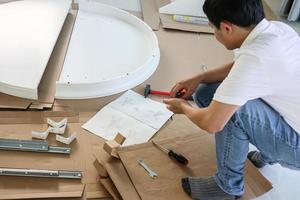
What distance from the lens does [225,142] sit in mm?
1348

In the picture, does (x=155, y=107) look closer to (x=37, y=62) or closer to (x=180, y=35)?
(x=37, y=62)

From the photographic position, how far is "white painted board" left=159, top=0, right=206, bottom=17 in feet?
8.49

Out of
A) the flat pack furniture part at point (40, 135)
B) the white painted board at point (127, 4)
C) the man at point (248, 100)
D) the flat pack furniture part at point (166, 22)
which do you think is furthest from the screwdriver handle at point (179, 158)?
the white painted board at point (127, 4)

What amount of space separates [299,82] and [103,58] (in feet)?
3.82

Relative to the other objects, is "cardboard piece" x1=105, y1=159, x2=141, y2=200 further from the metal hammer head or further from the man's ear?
the man's ear

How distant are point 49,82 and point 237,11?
1.12 metres

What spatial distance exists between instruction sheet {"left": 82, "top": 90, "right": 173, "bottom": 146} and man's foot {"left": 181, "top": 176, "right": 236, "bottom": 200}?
0.34m

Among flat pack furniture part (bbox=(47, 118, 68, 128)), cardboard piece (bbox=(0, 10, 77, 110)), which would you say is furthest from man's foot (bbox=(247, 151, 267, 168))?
cardboard piece (bbox=(0, 10, 77, 110))

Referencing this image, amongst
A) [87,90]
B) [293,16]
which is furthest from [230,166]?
[293,16]

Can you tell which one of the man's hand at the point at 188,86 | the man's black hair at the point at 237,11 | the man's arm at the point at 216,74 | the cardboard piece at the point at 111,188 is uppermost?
the man's black hair at the point at 237,11

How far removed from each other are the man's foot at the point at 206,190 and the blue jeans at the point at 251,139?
0.03 meters

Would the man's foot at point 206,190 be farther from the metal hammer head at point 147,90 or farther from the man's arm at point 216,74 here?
the metal hammer head at point 147,90

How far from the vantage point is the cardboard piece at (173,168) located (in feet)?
4.71

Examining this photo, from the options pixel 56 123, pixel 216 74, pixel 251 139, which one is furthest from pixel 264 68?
pixel 56 123
